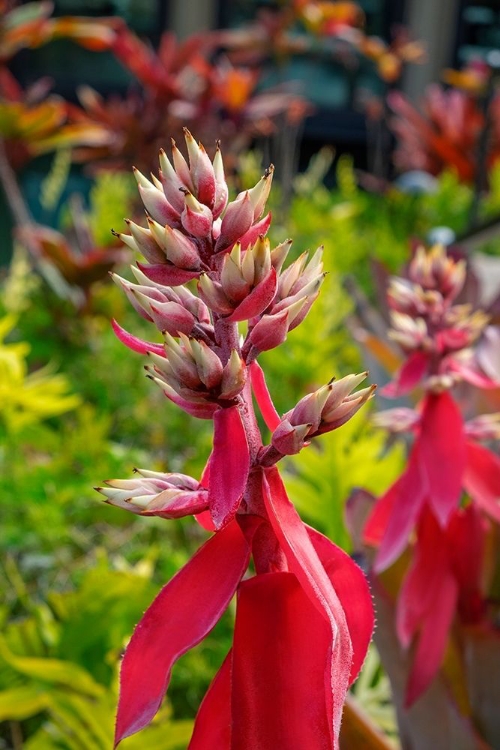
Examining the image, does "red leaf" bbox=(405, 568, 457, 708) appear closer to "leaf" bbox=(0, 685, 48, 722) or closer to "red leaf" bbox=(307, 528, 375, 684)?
"red leaf" bbox=(307, 528, 375, 684)

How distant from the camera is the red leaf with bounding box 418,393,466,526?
17.5 inches

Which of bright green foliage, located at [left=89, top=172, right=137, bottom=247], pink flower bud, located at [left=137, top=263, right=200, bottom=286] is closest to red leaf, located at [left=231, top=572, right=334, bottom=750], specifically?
pink flower bud, located at [left=137, top=263, right=200, bottom=286]

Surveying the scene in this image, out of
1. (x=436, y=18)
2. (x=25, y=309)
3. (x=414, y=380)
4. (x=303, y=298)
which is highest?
(x=303, y=298)

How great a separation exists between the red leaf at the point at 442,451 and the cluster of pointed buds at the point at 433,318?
0.03m

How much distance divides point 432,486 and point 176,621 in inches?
8.3

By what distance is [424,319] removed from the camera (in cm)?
52

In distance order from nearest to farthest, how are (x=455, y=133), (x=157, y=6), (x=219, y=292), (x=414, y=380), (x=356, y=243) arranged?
(x=219, y=292) → (x=414, y=380) → (x=356, y=243) → (x=455, y=133) → (x=157, y=6)

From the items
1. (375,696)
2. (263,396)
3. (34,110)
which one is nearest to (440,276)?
(263,396)

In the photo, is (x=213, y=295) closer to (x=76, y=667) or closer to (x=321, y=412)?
(x=321, y=412)

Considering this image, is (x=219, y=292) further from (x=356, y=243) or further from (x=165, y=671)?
(x=356, y=243)

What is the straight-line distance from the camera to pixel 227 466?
0.26 metres

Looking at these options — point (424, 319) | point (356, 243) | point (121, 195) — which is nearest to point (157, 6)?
point (121, 195)

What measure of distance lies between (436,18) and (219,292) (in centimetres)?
528

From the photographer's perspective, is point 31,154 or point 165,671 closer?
point 165,671
